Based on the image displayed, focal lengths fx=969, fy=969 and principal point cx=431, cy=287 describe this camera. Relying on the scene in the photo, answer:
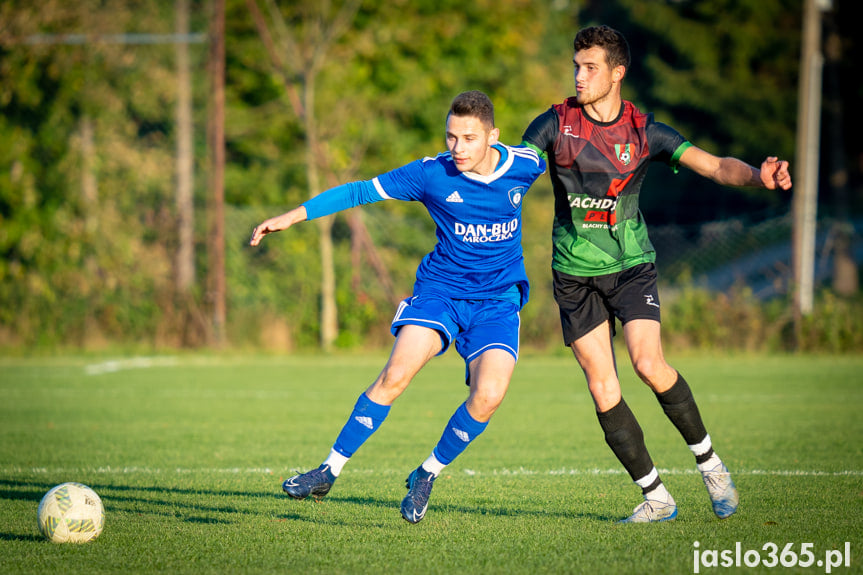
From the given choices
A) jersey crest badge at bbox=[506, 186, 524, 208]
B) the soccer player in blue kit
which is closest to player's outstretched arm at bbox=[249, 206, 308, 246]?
the soccer player in blue kit

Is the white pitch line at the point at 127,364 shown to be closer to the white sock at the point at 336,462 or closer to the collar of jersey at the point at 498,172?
the white sock at the point at 336,462

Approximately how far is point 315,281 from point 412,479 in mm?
11852

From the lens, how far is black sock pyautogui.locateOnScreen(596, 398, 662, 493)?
508 cm

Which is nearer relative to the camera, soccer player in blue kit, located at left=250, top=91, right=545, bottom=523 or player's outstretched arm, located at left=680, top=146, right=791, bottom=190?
player's outstretched arm, located at left=680, top=146, right=791, bottom=190

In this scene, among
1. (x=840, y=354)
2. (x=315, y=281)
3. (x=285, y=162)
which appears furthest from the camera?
(x=285, y=162)

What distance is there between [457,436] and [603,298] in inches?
43.4

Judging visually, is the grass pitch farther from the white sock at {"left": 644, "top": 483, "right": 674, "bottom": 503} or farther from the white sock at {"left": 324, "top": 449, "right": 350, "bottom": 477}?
the white sock at {"left": 324, "top": 449, "right": 350, "bottom": 477}

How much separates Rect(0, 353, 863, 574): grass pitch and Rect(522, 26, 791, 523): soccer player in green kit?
40 centimetres

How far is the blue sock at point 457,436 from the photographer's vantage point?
4.97m

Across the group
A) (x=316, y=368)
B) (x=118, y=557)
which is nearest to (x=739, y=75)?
(x=316, y=368)

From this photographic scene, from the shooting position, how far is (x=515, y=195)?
513 centimetres

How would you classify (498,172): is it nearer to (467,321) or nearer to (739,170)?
(467,321)

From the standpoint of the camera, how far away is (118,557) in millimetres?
4312

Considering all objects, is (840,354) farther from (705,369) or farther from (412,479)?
(412,479)
